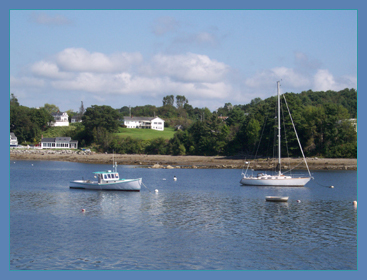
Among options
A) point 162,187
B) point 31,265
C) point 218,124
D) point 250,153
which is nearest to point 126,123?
point 218,124

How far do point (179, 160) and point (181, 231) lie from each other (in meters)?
80.5

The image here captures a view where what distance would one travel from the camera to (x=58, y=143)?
14850 cm

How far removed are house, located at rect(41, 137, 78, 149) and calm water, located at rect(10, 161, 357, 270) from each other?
99621mm

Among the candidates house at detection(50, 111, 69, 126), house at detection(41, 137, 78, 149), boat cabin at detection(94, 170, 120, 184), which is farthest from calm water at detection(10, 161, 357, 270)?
house at detection(50, 111, 69, 126)

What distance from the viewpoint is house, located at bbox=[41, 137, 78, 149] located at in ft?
484

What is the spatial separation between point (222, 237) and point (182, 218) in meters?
6.95

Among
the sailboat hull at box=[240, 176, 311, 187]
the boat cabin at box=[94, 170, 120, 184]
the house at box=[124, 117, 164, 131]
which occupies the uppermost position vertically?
the house at box=[124, 117, 164, 131]

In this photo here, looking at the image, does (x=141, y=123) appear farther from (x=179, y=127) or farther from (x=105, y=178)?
(x=105, y=178)

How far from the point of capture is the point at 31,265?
72.1 ft

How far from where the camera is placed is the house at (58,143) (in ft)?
484

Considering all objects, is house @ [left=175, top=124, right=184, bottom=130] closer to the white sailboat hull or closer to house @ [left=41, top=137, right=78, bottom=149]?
house @ [left=41, top=137, right=78, bottom=149]

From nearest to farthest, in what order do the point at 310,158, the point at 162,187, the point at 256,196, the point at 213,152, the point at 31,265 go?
the point at 31,265 → the point at 256,196 → the point at 162,187 → the point at 310,158 → the point at 213,152

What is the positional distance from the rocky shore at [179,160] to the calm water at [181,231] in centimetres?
3932

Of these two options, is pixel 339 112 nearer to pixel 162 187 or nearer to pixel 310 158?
pixel 310 158
